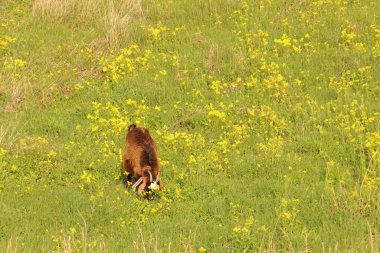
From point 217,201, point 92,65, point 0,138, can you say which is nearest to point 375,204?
point 217,201

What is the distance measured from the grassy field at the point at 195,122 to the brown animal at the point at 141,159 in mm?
227

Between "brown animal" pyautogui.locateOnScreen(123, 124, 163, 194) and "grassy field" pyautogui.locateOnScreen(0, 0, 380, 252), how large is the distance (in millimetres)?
227

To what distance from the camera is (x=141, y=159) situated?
23.6 ft

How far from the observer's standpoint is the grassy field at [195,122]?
6.57 meters

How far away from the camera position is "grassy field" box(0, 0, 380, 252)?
6.57 m

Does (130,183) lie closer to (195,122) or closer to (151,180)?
(151,180)

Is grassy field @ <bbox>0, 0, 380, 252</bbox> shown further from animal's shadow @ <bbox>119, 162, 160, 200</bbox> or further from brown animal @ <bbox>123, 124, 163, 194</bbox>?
brown animal @ <bbox>123, 124, 163, 194</bbox>

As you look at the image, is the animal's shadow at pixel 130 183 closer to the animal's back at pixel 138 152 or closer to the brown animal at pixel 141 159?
the brown animal at pixel 141 159

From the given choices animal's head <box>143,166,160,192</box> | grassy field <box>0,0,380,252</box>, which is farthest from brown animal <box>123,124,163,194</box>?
grassy field <box>0,0,380,252</box>

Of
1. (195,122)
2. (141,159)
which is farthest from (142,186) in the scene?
(195,122)

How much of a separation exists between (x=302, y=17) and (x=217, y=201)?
4.82 meters

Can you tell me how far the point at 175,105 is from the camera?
8.94m

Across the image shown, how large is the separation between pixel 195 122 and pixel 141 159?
5.47ft

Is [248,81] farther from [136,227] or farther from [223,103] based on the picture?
[136,227]
